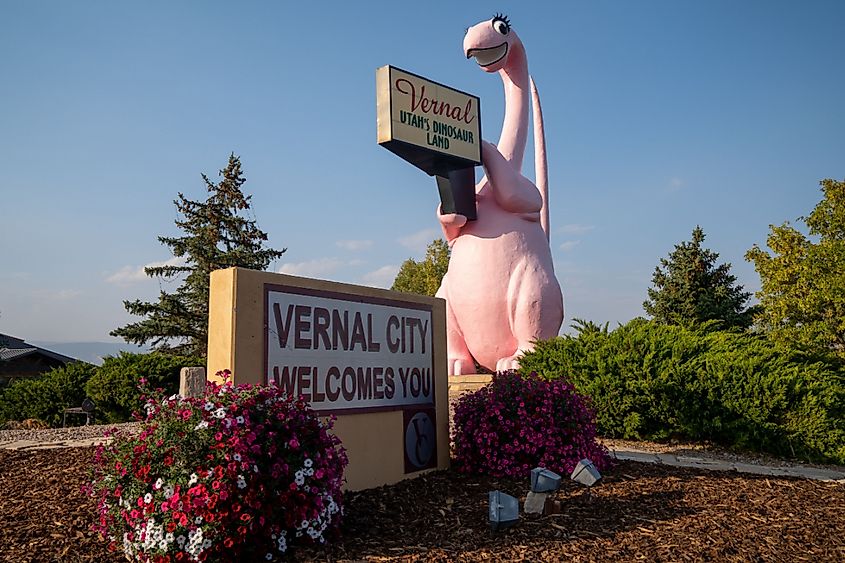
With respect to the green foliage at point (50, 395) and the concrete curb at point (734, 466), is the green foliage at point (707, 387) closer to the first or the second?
the concrete curb at point (734, 466)

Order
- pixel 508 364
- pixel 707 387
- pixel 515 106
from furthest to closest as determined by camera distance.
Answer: pixel 515 106
pixel 508 364
pixel 707 387

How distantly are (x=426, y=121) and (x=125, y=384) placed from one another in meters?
7.68

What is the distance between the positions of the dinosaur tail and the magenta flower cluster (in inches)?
248

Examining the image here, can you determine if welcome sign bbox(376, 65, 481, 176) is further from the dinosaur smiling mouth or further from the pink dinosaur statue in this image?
the dinosaur smiling mouth

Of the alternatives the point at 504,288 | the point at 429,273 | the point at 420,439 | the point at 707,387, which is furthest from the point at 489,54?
the point at 429,273

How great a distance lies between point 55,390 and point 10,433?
3926mm

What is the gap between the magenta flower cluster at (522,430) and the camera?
612cm

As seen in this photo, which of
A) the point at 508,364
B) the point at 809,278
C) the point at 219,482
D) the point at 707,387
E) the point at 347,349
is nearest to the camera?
the point at 219,482

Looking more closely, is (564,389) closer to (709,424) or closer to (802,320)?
(709,424)

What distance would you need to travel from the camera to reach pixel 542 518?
462cm

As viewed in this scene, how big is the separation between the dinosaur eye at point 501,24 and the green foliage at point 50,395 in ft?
→ 34.0

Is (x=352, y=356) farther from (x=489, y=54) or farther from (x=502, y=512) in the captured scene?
(x=489, y=54)

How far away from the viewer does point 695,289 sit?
26.1 meters

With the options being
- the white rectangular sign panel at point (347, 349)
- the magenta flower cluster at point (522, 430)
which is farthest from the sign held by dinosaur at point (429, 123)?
the magenta flower cluster at point (522, 430)
